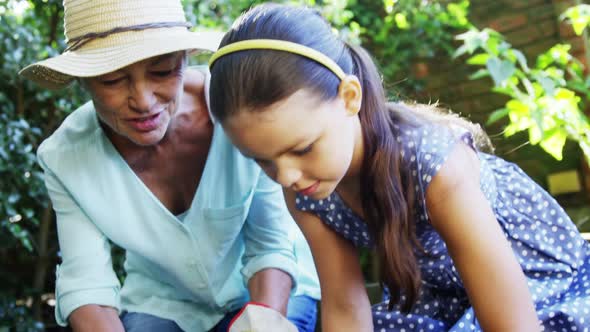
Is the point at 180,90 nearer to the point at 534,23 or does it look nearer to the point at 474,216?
the point at 474,216

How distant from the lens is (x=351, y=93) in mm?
1614

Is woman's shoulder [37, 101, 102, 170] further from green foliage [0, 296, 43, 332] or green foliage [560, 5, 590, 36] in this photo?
green foliage [560, 5, 590, 36]

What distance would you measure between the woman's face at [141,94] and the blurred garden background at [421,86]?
2.04 ft

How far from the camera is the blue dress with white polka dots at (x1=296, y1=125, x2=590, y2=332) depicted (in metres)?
1.82

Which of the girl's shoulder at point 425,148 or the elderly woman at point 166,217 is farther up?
the girl's shoulder at point 425,148

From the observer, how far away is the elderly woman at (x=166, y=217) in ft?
6.64

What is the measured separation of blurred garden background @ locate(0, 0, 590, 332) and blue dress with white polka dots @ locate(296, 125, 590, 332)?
0.42 metres

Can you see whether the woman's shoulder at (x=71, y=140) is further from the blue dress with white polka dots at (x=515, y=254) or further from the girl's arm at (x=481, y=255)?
the girl's arm at (x=481, y=255)

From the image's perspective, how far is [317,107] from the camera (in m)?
1.54

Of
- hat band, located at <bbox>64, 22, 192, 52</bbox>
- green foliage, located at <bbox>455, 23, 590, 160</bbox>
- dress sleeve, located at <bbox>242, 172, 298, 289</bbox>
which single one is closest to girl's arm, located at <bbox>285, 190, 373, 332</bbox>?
dress sleeve, located at <bbox>242, 172, 298, 289</bbox>

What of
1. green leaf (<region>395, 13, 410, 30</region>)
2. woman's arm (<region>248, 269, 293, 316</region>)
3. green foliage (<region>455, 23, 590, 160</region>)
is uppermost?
green leaf (<region>395, 13, 410, 30</region>)

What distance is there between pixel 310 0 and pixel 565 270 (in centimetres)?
220

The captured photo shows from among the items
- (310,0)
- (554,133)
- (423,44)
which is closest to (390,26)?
(423,44)

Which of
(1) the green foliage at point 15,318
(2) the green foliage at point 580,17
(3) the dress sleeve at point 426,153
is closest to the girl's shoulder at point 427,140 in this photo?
(3) the dress sleeve at point 426,153
